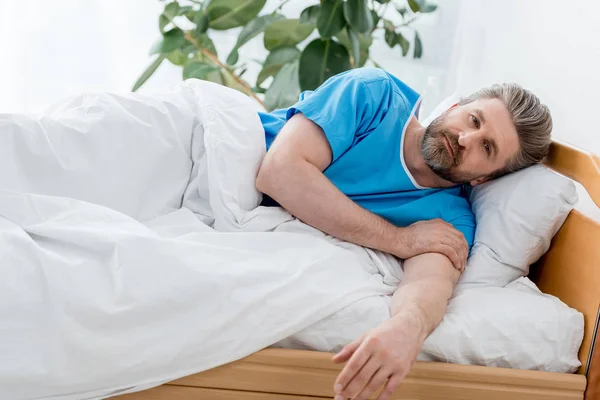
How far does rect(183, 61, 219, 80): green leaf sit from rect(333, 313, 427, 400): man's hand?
1.72 m

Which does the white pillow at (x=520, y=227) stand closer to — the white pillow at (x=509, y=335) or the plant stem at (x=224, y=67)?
the white pillow at (x=509, y=335)

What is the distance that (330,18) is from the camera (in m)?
2.37

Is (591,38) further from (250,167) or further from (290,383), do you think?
(290,383)

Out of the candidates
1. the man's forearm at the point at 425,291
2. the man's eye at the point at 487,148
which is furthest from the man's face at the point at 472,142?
the man's forearm at the point at 425,291

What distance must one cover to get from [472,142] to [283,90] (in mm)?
1088

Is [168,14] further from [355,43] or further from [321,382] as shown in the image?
[321,382]

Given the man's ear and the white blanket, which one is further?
the man's ear

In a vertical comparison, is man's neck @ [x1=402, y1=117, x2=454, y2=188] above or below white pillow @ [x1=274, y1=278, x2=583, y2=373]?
above

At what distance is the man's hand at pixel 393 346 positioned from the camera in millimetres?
1152

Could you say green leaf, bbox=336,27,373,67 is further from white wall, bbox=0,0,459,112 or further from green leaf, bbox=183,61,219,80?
green leaf, bbox=183,61,219,80

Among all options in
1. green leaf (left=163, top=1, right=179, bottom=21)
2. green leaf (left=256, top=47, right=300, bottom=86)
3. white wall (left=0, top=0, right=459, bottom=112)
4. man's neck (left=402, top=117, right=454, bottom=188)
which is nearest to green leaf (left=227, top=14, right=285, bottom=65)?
green leaf (left=256, top=47, right=300, bottom=86)

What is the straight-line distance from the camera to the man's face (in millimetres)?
1558

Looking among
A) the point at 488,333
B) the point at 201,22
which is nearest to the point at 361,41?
the point at 201,22

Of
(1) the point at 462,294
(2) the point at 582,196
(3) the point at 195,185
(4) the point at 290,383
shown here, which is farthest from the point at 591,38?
(4) the point at 290,383
